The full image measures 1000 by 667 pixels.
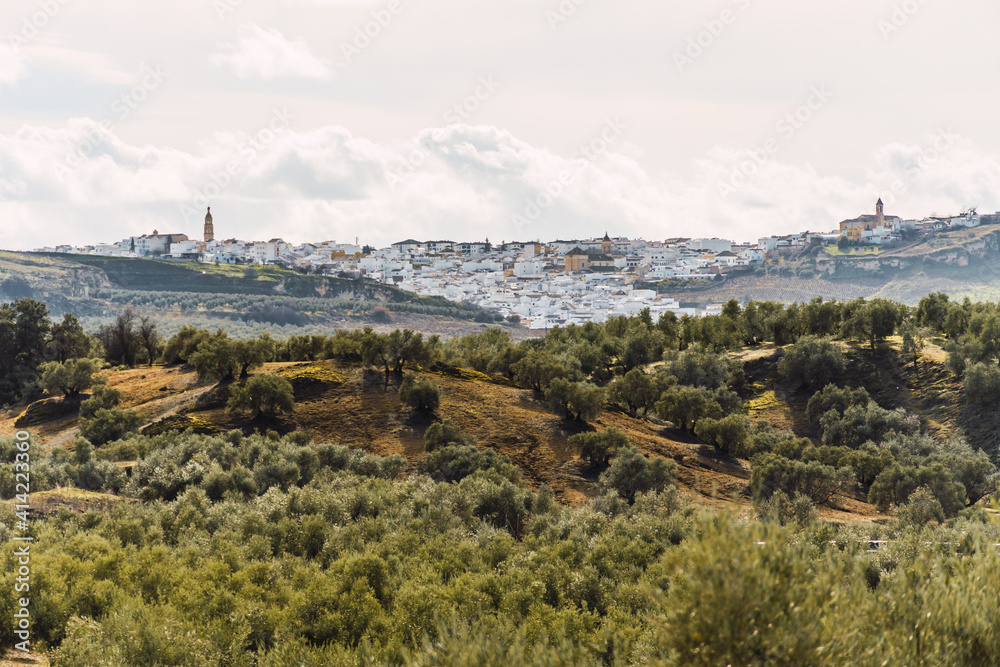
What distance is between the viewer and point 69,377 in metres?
37.1

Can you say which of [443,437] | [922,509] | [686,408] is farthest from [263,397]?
[922,509]

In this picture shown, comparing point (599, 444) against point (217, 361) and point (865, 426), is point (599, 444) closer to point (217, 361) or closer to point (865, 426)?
point (217, 361)

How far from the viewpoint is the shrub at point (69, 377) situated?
122ft

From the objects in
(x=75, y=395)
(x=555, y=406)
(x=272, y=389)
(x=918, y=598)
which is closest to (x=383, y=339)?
(x=272, y=389)

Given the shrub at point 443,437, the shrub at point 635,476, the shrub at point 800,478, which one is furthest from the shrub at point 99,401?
the shrub at point 800,478

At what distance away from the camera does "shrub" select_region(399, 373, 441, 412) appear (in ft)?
110

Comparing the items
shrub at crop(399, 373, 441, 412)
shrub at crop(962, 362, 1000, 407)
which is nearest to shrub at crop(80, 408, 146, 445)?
shrub at crop(399, 373, 441, 412)

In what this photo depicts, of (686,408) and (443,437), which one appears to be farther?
(686,408)

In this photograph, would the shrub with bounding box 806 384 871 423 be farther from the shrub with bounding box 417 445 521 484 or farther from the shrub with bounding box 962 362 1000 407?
the shrub with bounding box 417 445 521 484

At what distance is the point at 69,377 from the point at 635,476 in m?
28.7

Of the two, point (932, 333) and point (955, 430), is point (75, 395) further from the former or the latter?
point (932, 333)

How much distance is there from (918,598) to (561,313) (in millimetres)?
169749

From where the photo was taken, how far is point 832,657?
239 inches

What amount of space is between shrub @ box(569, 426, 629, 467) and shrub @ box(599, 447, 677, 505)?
229 centimetres
